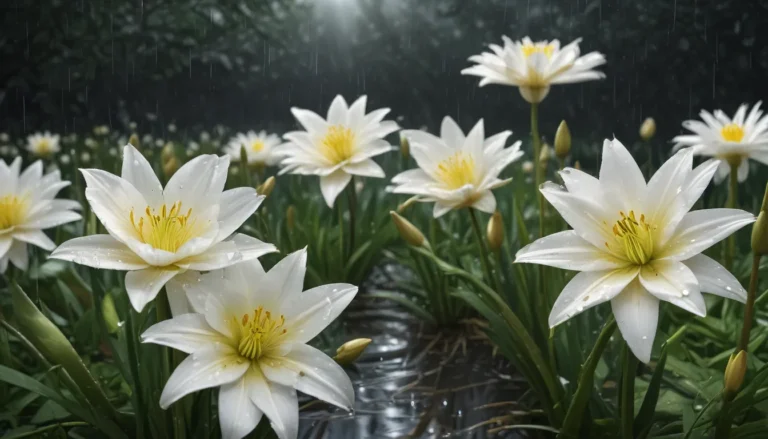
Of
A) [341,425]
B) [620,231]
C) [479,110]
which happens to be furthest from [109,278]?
[479,110]

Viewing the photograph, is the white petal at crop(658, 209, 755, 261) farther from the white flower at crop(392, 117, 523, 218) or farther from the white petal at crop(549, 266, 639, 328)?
the white flower at crop(392, 117, 523, 218)

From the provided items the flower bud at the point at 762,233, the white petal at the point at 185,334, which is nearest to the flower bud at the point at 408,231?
the white petal at the point at 185,334

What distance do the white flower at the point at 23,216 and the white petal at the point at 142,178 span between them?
33cm

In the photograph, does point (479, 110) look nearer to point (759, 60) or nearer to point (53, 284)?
point (759, 60)

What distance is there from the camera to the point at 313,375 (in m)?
0.83

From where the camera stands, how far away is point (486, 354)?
1726 mm

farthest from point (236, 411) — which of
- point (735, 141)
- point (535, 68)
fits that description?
point (735, 141)

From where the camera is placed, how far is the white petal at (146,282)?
81 centimetres

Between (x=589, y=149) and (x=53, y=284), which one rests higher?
(x=589, y=149)

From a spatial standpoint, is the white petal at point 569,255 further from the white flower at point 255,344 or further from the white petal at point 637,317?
the white flower at point 255,344

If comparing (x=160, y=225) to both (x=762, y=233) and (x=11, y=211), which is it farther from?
(x=762, y=233)

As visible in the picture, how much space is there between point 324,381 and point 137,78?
4804 millimetres

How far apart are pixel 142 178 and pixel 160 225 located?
84 millimetres

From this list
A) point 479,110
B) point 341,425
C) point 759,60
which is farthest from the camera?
point 479,110
